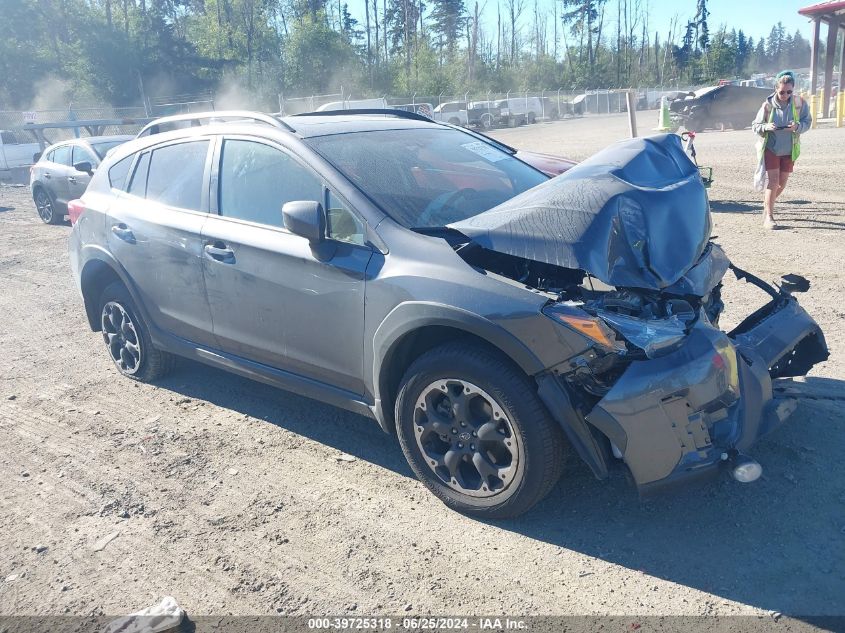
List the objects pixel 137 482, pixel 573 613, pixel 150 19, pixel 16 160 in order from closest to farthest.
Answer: pixel 573 613 → pixel 137 482 → pixel 16 160 → pixel 150 19

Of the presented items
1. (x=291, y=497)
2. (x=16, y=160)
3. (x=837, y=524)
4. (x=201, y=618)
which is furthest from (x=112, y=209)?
(x=16, y=160)

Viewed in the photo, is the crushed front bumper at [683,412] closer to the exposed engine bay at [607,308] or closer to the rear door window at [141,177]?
the exposed engine bay at [607,308]

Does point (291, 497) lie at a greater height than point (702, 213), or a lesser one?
lesser

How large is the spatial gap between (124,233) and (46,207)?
1116 centimetres

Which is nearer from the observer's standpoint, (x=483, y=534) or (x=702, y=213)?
(x=483, y=534)

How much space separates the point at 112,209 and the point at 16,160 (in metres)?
23.4

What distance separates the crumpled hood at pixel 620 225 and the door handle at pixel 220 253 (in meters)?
1.42

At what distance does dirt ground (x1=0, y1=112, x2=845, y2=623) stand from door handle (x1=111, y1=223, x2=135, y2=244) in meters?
1.14

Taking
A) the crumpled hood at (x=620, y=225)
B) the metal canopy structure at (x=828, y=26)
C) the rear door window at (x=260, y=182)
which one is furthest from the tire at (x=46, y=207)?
the metal canopy structure at (x=828, y=26)

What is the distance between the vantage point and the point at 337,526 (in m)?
3.45

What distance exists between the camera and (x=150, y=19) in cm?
5475

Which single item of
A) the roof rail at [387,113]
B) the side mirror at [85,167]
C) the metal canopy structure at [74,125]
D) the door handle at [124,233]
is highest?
the metal canopy structure at [74,125]

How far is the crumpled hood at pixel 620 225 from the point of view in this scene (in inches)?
125

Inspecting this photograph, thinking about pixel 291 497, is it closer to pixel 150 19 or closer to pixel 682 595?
pixel 682 595
